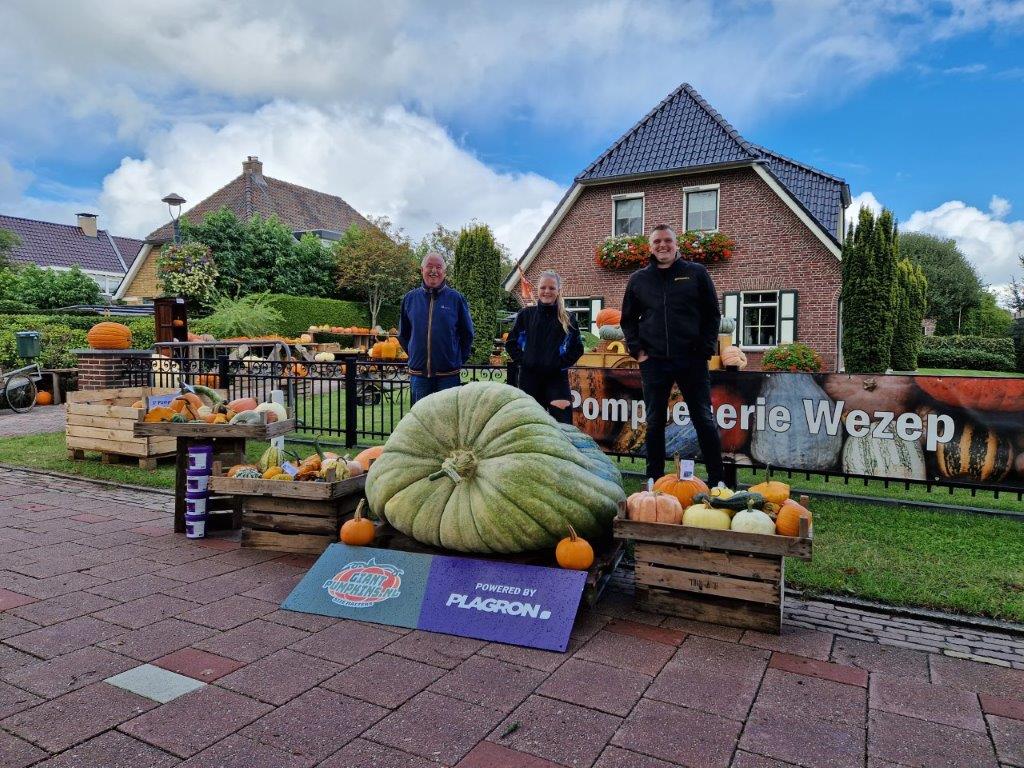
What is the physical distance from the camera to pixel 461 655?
2662 millimetres

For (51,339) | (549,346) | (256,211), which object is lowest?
(549,346)

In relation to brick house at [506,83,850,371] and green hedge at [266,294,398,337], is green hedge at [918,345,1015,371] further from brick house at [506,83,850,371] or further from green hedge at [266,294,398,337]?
green hedge at [266,294,398,337]

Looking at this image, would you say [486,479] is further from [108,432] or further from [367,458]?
[108,432]

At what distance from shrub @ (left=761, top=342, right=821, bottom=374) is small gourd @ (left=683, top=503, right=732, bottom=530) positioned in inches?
540

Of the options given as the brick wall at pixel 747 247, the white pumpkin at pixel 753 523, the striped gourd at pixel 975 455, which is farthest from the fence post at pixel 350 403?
the brick wall at pixel 747 247

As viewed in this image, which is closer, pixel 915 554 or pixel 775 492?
pixel 775 492

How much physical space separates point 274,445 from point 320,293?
25424 mm

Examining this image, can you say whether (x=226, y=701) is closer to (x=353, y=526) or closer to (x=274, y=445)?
(x=353, y=526)

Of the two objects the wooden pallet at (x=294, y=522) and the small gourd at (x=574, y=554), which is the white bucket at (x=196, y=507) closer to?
the wooden pallet at (x=294, y=522)

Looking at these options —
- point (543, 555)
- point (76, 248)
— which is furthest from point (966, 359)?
point (76, 248)

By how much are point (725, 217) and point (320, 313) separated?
50.8 ft

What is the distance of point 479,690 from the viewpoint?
238 centimetres

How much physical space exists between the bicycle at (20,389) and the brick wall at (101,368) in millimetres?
4491

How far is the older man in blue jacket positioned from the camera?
5.32m
